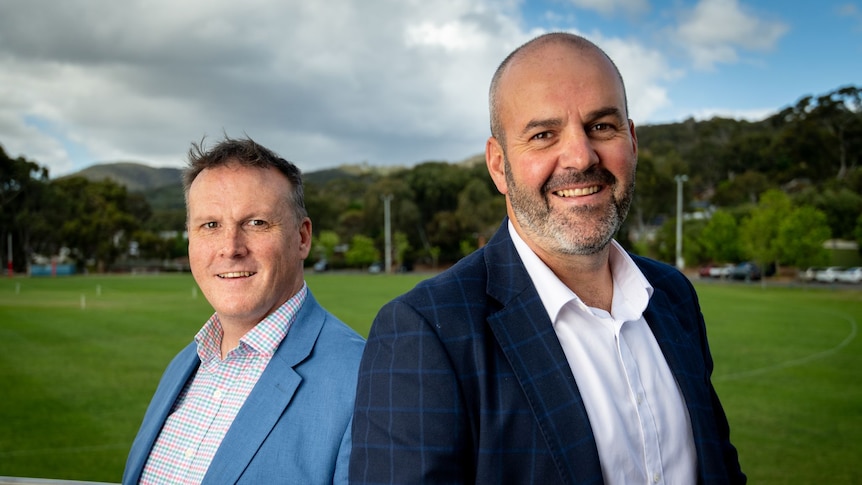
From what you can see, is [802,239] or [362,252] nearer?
[802,239]

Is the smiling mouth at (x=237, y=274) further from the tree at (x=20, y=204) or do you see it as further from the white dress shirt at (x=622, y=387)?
the tree at (x=20, y=204)

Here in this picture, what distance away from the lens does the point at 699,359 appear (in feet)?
6.70

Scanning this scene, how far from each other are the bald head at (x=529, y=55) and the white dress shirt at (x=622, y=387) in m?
0.31

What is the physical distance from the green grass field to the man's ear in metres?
8.16

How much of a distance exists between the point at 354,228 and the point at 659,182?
99.4ft

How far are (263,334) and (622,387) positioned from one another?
1.18 m

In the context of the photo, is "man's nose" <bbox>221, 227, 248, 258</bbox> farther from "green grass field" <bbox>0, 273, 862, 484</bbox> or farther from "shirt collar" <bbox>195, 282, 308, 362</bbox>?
"green grass field" <bbox>0, 273, 862, 484</bbox>

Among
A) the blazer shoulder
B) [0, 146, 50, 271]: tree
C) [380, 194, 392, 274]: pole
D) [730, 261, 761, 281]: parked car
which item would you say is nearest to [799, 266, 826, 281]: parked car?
[730, 261, 761, 281]: parked car

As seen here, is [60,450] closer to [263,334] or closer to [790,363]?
[263,334]

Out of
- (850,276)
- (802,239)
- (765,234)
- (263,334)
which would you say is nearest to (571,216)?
(263,334)

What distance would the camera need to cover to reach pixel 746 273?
43875 mm

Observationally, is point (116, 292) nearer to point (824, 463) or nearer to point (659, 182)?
point (824, 463)

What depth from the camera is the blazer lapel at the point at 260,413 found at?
208cm

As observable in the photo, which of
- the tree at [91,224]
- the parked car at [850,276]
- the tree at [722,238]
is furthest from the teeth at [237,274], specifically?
the tree at [91,224]
